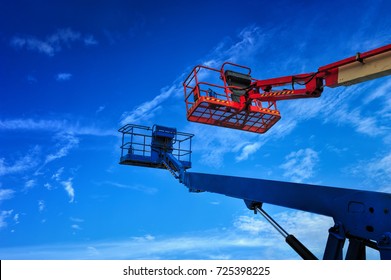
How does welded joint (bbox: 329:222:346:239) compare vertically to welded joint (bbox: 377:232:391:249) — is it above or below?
above

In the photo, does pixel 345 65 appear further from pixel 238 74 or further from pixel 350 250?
pixel 238 74

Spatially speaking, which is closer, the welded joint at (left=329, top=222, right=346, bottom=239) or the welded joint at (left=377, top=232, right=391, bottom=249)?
the welded joint at (left=377, top=232, right=391, bottom=249)

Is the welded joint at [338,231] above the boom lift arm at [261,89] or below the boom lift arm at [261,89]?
below

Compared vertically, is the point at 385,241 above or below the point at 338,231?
below

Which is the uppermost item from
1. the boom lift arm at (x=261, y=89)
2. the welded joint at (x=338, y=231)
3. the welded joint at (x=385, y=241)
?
the boom lift arm at (x=261, y=89)

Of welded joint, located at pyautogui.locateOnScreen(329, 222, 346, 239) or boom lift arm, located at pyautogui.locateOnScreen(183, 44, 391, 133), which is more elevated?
boom lift arm, located at pyautogui.locateOnScreen(183, 44, 391, 133)

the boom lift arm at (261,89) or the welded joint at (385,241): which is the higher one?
the boom lift arm at (261,89)

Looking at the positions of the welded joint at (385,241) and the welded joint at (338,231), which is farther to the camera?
the welded joint at (338,231)

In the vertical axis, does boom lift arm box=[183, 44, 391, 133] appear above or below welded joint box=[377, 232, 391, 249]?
above

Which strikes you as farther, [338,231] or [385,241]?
[338,231]

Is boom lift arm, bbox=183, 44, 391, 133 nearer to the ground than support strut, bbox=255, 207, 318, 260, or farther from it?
farther from it

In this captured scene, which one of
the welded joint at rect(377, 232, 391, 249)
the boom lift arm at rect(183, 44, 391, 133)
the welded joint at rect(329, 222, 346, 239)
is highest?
the boom lift arm at rect(183, 44, 391, 133)

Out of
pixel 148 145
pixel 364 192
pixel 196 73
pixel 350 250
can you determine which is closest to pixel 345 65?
pixel 364 192

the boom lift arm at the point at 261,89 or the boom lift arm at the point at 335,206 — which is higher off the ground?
the boom lift arm at the point at 261,89
